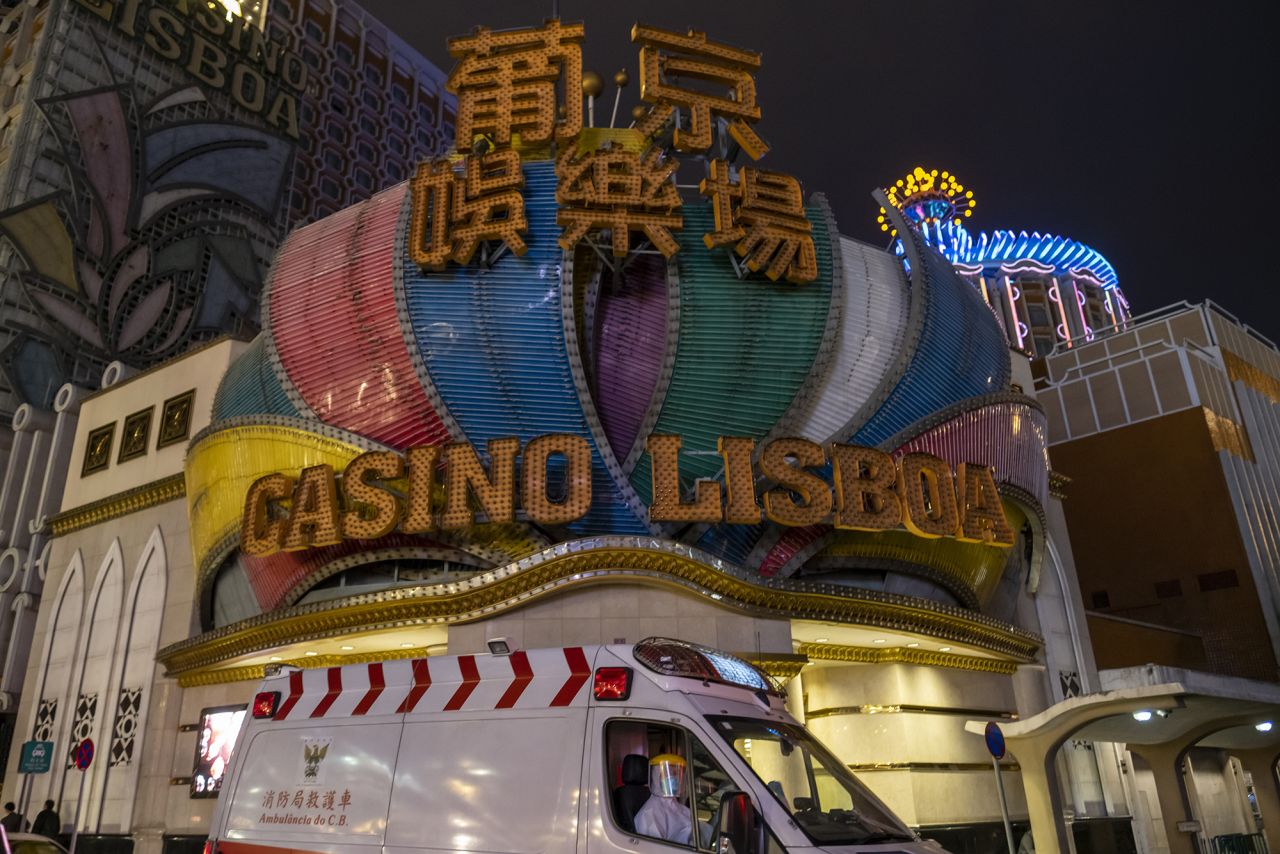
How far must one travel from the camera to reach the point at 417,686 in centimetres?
723

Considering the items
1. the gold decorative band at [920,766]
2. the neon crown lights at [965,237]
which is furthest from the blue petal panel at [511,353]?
the neon crown lights at [965,237]

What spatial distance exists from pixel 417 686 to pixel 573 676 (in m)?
1.39

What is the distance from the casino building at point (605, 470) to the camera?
14.1 m

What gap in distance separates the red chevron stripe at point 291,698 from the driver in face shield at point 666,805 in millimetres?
3458

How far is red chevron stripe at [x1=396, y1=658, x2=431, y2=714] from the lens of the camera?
714cm

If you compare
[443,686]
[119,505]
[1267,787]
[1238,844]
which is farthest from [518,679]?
[1267,787]

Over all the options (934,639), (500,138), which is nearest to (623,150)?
(500,138)

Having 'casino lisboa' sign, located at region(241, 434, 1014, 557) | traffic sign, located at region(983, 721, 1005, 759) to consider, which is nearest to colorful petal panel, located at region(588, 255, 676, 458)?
'casino lisboa' sign, located at region(241, 434, 1014, 557)

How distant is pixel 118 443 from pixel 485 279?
1108 cm

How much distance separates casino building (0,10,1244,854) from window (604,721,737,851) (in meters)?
7.12

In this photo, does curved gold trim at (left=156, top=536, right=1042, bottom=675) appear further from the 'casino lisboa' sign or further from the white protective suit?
the white protective suit

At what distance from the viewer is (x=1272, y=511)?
30109mm

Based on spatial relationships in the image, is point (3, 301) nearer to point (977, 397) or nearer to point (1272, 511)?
point (977, 397)

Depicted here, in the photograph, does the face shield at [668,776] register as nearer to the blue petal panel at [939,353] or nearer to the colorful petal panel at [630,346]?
the colorful petal panel at [630,346]
